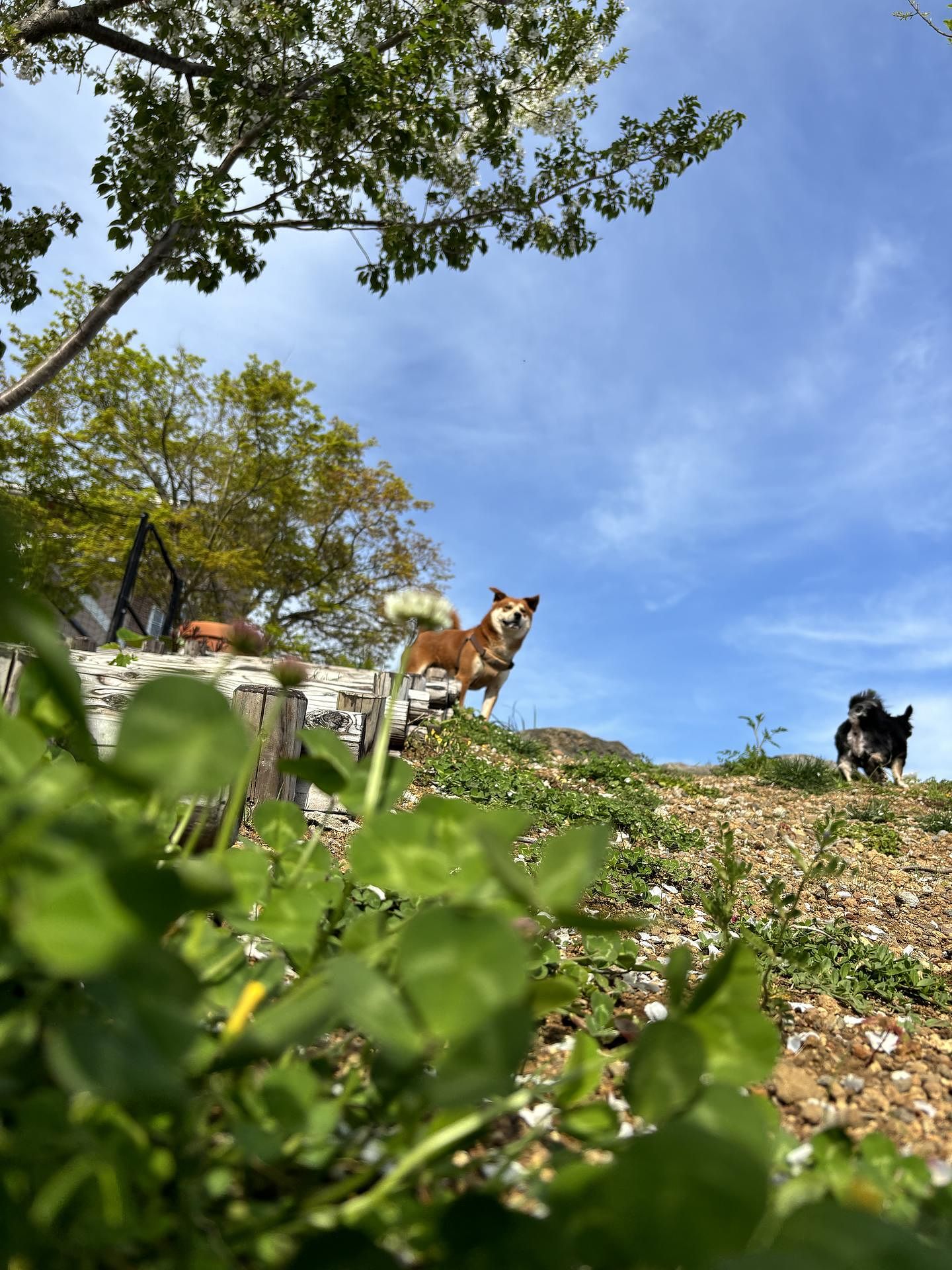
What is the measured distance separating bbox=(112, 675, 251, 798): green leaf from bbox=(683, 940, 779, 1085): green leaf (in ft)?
1.62

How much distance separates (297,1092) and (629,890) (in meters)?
3.07

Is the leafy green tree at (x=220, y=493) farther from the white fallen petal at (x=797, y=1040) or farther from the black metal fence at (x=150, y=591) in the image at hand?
the white fallen petal at (x=797, y=1040)

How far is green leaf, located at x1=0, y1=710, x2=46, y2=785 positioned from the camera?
824 mm

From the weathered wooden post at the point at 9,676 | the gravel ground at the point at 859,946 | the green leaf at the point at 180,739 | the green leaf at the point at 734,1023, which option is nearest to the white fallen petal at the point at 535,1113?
the gravel ground at the point at 859,946

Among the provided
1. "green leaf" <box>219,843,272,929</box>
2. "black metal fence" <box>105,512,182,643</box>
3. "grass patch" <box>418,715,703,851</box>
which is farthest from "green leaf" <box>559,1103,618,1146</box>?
"black metal fence" <box>105,512,182,643</box>

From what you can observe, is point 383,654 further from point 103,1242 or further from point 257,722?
point 103,1242

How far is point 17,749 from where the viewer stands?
839 millimetres

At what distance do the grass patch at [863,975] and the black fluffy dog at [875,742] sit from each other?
744cm

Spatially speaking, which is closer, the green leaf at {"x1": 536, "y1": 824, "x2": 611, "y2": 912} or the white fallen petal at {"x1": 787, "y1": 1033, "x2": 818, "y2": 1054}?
the green leaf at {"x1": 536, "y1": 824, "x2": 611, "y2": 912}

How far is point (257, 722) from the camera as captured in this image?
327 centimetres

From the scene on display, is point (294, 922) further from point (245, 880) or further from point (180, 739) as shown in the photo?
point (180, 739)

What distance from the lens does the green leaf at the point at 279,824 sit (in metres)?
1.26

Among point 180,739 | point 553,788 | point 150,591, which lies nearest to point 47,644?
point 180,739

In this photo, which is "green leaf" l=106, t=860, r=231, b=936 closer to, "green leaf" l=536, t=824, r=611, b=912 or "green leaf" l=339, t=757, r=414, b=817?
"green leaf" l=536, t=824, r=611, b=912
